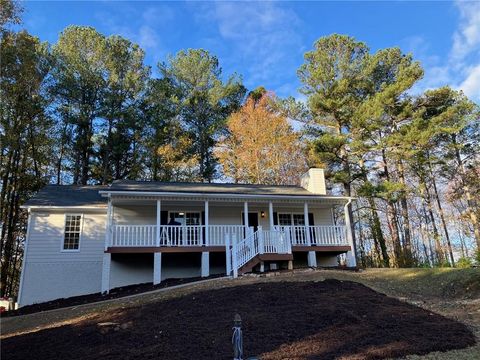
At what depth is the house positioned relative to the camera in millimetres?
14992

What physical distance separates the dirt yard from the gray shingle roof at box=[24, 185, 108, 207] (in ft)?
21.2

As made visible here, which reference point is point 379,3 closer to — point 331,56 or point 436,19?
point 436,19

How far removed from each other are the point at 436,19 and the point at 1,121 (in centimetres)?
2223

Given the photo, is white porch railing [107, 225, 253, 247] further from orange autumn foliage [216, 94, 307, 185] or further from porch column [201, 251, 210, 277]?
orange autumn foliage [216, 94, 307, 185]

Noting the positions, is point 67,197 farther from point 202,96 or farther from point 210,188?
point 202,96

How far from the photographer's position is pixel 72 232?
53.6 ft

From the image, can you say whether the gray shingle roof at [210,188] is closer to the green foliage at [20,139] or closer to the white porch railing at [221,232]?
the white porch railing at [221,232]

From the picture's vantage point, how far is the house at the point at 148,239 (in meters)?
15.0

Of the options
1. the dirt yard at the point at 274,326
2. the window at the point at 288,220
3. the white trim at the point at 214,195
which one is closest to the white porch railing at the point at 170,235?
the white trim at the point at 214,195

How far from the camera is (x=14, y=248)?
83.5ft

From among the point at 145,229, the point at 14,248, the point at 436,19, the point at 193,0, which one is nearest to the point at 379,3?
the point at 436,19

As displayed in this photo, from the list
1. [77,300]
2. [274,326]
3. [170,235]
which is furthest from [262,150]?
[274,326]

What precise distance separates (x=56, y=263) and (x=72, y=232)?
1.39 metres

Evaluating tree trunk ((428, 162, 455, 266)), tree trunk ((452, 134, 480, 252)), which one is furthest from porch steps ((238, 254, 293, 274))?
tree trunk ((428, 162, 455, 266))
